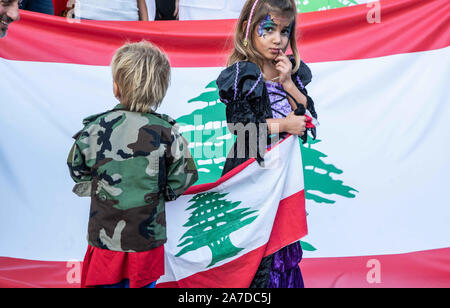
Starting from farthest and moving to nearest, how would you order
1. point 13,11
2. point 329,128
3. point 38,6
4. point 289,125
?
point 38,6 < point 329,128 < point 13,11 < point 289,125

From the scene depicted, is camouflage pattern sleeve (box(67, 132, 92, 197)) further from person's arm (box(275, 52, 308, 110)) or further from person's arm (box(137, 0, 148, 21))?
person's arm (box(137, 0, 148, 21))

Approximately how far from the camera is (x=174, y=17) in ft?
10.1

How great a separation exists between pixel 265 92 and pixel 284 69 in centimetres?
11

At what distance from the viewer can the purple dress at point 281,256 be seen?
1729 mm

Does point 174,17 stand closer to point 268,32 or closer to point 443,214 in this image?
point 268,32

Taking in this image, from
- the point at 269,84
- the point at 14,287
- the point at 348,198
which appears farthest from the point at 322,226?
the point at 14,287

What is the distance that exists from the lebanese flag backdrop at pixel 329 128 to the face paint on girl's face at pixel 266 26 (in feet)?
2.91

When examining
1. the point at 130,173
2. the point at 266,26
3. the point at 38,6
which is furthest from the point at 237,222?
the point at 38,6

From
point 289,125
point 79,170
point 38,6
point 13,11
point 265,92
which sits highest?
point 38,6

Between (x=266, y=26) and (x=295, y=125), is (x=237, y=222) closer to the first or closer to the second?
(x=295, y=125)

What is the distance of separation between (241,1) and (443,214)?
1.76 metres

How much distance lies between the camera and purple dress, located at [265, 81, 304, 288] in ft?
5.67

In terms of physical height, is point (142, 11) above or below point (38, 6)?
above

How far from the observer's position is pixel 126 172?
1473mm
